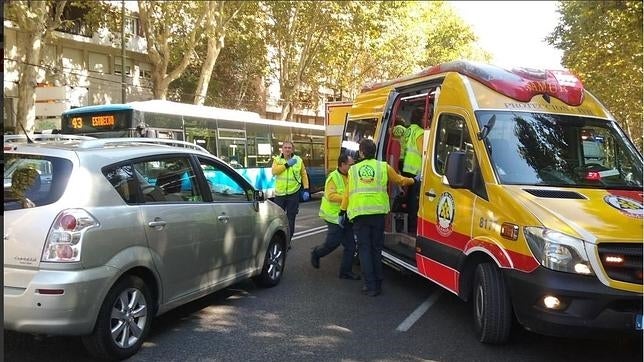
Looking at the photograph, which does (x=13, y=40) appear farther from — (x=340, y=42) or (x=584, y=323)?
(x=584, y=323)

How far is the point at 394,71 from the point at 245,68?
9453 mm

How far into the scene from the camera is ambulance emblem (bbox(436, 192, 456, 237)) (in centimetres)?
569

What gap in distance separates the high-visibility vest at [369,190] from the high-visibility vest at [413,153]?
109 cm

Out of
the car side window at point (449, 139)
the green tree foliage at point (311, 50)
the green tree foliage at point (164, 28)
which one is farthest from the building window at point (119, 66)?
the car side window at point (449, 139)

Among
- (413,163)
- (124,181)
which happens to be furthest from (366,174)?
(124,181)

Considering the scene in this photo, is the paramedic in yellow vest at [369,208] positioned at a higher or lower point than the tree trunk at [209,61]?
lower

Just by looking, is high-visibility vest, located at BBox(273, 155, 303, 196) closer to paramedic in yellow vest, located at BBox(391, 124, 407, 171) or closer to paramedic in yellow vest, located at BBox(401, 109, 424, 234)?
paramedic in yellow vest, located at BBox(391, 124, 407, 171)

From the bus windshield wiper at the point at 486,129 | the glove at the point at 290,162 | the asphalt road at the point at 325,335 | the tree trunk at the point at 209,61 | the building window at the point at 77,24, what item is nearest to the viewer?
the asphalt road at the point at 325,335

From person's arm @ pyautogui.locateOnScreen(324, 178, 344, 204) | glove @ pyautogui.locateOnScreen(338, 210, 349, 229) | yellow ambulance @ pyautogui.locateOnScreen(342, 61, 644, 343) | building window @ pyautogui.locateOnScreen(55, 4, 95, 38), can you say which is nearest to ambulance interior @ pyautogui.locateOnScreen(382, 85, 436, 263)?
yellow ambulance @ pyautogui.locateOnScreen(342, 61, 644, 343)

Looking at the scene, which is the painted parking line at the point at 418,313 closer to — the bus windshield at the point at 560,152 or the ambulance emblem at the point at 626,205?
the bus windshield at the point at 560,152

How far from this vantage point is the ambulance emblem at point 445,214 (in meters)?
5.69

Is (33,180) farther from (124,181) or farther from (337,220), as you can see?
(337,220)

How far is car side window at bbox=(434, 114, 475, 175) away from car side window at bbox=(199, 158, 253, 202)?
1.99 meters

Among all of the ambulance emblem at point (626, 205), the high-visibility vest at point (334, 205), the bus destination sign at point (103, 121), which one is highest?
the bus destination sign at point (103, 121)
